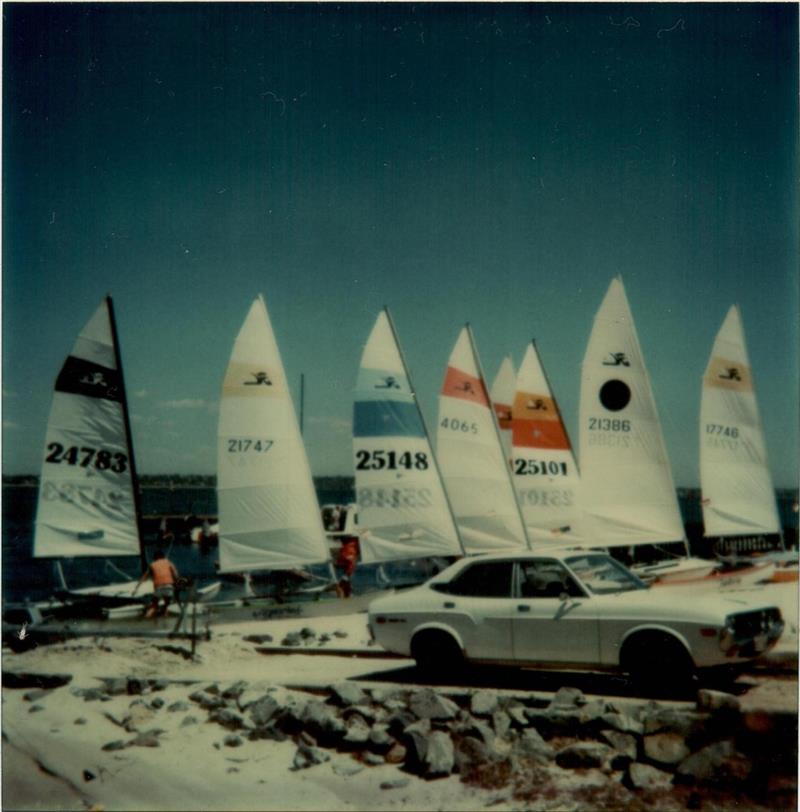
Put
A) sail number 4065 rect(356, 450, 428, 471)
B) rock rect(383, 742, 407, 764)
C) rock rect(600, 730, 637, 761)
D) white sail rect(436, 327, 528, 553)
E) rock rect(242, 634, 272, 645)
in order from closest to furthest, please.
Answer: rock rect(600, 730, 637, 761), rock rect(383, 742, 407, 764), rock rect(242, 634, 272, 645), sail number 4065 rect(356, 450, 428, 471), white sail rect(436, 327, 528, 553)

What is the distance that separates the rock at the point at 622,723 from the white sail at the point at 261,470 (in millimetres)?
10411

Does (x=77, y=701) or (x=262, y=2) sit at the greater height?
(x=262, y=2)

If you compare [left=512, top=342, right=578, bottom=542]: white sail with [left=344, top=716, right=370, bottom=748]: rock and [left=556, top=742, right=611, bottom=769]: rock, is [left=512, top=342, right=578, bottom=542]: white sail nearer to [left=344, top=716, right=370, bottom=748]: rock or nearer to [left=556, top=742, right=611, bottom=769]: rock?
[left=344, top=716, right=370, bottom=748]: rock

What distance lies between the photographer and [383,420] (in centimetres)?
1928

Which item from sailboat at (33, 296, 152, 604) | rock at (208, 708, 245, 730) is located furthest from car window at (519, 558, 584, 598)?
sailboat at (33, 296, 152, 604)

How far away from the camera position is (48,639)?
13297mm

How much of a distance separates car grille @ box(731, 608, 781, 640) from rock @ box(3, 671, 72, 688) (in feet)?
25.6

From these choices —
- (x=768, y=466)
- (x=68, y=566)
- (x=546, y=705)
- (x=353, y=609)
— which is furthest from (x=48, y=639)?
(x=68, y=566)

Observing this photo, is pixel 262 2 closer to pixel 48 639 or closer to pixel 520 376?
pixel 48 639

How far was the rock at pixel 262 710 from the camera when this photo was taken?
27.8ft

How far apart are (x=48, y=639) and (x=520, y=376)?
49.0 ft

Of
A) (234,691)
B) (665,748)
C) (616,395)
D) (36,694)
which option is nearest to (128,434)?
(36,694)

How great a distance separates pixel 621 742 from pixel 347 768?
95.0 inches

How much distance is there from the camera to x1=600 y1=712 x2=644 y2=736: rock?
287 inches
